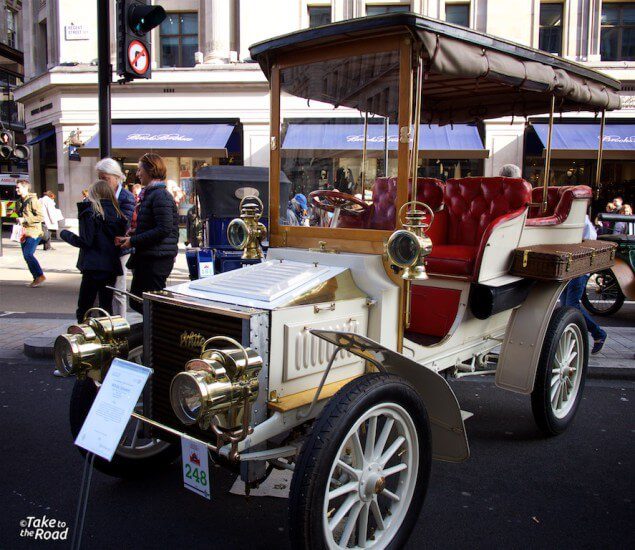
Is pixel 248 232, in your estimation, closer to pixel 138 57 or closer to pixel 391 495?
pixel 391 495

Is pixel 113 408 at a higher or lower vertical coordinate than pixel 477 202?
lower

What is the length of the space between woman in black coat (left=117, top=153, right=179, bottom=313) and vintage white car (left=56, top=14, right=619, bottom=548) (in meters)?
1.38

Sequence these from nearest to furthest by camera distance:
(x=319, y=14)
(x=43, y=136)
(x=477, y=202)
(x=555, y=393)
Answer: (x=555, y=393)
(x=477, y=202)
(x=319, y=14)
(x=43, y=136)

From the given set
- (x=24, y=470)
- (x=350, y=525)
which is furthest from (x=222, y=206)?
(x=350, y=525)

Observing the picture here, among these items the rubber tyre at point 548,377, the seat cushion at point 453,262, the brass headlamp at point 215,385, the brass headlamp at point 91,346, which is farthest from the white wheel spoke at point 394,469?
the rubber tyre at point 548,377

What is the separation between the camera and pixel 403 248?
2604 mm

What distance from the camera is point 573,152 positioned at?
603 inches

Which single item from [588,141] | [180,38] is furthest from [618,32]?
[180,38]

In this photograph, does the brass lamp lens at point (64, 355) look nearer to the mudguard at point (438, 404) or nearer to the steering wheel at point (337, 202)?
the mudguard at point (438, 404)

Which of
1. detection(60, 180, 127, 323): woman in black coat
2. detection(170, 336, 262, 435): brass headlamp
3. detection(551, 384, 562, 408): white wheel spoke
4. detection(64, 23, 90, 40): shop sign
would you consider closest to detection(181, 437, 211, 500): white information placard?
detection(170, 336, 262, 435): brass headlamp

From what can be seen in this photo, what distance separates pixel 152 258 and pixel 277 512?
8.40 feet

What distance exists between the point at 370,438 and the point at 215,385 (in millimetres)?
738

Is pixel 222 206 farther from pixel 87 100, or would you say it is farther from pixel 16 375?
pixel 87 100

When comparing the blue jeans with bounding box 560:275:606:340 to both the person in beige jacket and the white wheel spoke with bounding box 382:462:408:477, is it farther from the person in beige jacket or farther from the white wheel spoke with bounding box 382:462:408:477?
the person in beige jacket
